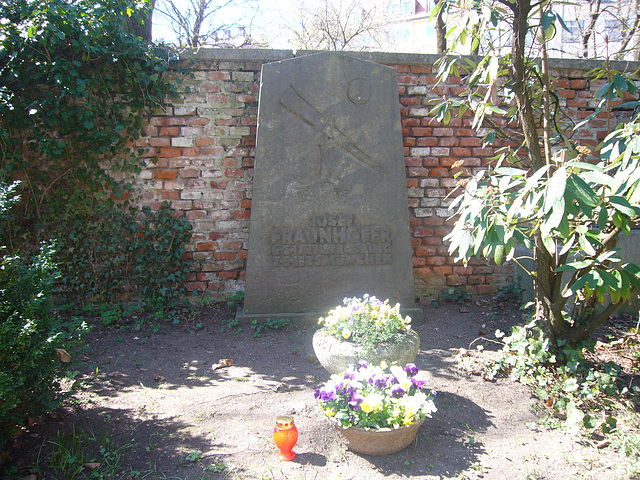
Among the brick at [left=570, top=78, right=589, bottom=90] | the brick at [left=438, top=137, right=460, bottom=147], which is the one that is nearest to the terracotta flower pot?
the brick at [left=438, top=137, right=460, bottom=147]

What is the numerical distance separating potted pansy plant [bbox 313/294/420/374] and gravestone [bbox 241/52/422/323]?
128 centimetres

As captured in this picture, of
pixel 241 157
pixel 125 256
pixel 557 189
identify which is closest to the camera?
pixel 557 189

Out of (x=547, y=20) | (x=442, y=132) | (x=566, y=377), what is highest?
(x=547, y=20)

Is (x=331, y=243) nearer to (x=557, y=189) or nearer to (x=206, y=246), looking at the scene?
(x=206, y=246)

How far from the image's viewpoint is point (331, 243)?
4008 millimetres

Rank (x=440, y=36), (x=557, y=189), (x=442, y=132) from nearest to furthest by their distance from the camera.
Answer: (x=557, y=189) < (x=442, y=132) < (x=440, y=36)

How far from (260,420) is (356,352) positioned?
64 cm

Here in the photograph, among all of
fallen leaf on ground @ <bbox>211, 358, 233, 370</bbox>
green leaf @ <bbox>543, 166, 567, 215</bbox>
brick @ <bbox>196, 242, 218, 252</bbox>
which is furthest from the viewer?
brick @ <bbox>196, 242, 218, 252</bbox>

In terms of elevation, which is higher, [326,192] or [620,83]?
[620,83]

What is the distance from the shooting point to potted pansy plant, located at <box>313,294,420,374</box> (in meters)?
2.54

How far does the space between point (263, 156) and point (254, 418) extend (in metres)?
2.16

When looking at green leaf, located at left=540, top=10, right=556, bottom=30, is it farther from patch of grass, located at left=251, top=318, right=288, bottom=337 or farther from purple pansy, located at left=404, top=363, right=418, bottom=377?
patch of grass, located at left=251, top=318, right=288, bottom=337

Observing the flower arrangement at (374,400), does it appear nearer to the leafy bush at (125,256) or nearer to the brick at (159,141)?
the leafy bush at (125,256)

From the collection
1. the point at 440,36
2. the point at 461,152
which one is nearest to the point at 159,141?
the point at 461,152
